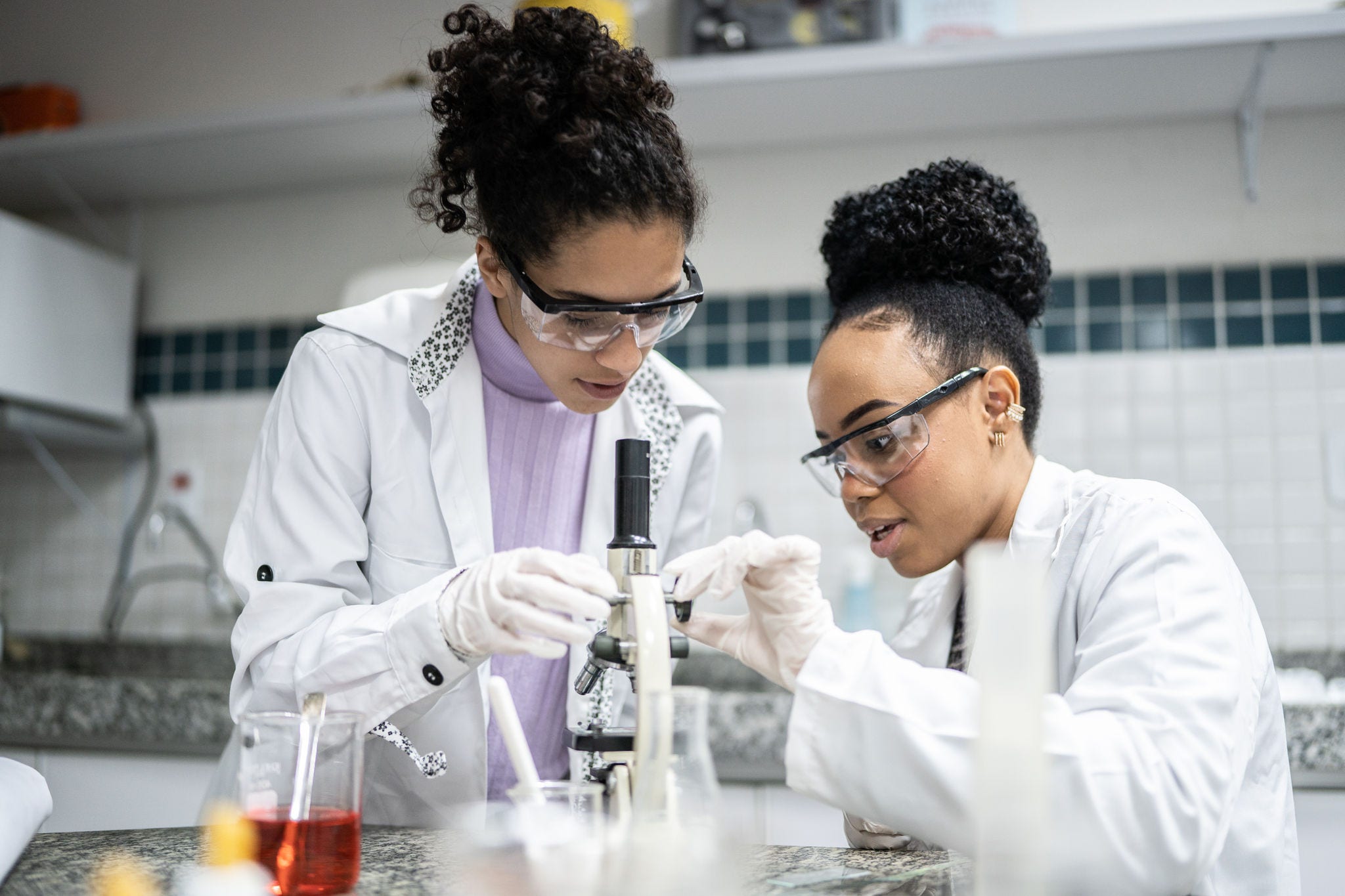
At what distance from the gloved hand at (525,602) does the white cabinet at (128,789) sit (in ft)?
5.84

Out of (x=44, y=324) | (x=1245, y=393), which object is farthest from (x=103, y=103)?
(x=1245, y=393)

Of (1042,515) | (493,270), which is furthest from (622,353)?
(1042,515)

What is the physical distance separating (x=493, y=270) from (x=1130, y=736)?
35.9 inches

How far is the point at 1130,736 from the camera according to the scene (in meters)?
0.95

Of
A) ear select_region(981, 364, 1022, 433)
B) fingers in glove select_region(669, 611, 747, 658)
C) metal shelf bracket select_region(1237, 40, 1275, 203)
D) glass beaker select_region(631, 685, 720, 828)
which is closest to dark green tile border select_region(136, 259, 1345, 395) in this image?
metal shelf bracket select_region(1237, 40, 1275, 203)

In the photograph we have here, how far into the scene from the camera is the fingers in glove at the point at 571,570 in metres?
1.01

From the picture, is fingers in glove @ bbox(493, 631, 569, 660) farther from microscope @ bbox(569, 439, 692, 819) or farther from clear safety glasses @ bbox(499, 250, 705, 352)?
clear safety glasses @ bbox(499, 250, 705, 352)

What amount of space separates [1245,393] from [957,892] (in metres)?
2.40

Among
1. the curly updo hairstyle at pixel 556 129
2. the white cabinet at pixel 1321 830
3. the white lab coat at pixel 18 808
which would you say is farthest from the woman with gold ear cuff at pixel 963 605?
the white cabinet at pixel 1321 830

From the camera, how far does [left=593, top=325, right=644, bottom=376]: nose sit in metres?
1.37

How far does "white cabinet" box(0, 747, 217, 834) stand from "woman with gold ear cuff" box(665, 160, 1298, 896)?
181 centimetres

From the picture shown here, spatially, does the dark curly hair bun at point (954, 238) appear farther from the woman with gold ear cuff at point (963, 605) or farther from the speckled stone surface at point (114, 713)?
the speckled stone surface at point (114, 713)

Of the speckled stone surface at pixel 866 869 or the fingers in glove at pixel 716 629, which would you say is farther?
the fingers in glove at pixel 716 629

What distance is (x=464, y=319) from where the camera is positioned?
166 cm
